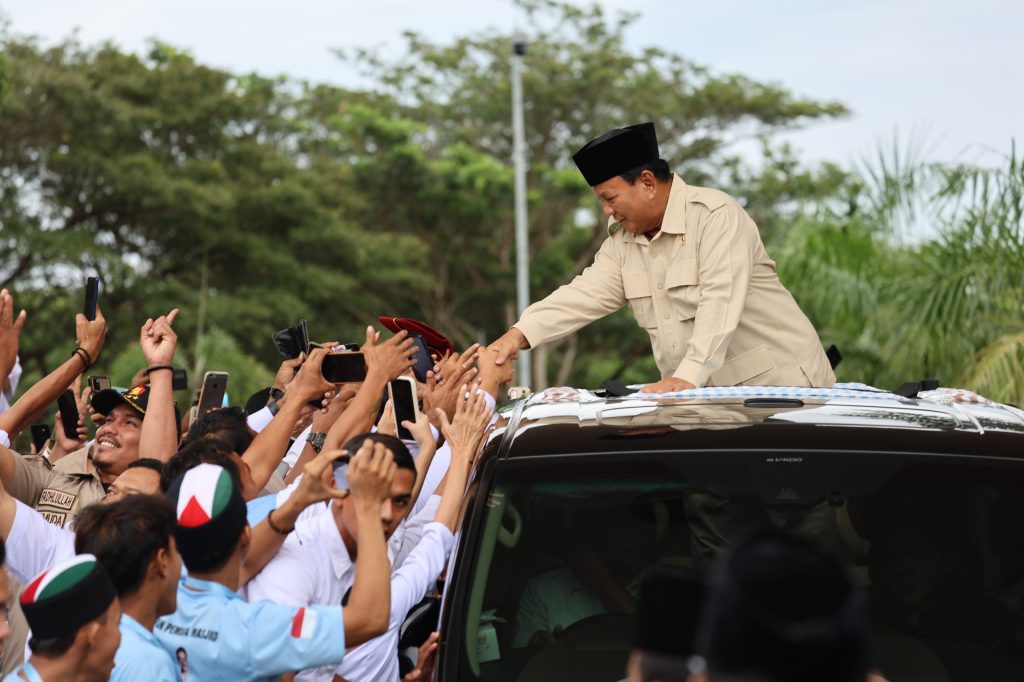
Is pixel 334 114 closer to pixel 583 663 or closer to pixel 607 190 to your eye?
pixel 607 190

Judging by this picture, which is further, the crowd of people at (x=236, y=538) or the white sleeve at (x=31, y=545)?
the white sleeve at (x=31, y=545)

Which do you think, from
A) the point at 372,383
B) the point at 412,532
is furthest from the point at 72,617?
the point at 372,383

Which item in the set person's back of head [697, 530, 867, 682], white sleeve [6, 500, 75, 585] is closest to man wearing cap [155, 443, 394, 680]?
white sleeve [6, 500, 75, 585]

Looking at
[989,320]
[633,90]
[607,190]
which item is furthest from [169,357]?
[633,90]

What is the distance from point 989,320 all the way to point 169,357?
6.90m

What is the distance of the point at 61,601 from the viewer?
8.69ft

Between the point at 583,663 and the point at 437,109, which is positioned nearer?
the point at 583,663

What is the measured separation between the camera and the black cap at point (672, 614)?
195 cm

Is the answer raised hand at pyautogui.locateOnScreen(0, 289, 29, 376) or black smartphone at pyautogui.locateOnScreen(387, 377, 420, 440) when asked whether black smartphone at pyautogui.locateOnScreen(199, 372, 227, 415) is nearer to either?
raised hand at pyautogui.locateOnScreen(0, 289, 29, 376)

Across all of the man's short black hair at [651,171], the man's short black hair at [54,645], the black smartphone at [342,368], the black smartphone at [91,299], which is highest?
the man's short black hair at [651,171]

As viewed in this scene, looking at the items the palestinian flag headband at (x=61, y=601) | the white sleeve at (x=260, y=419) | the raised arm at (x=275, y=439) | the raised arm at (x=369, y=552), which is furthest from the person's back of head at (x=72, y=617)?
the white sleeve at (x=260, y=419)

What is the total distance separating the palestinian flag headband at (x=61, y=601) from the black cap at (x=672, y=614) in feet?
3.96

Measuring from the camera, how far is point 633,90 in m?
28.3

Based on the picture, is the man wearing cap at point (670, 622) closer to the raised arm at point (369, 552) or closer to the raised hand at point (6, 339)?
the raised arm at point (369, 552)
